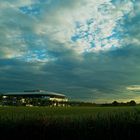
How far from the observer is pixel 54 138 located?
17.7 metres

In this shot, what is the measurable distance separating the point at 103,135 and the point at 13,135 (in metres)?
4.66

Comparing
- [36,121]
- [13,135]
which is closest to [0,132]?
[13,135]

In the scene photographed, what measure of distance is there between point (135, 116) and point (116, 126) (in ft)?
4.20

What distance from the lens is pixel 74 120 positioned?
1808cm

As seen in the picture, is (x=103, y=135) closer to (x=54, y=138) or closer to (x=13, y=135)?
(x=54, y=138)

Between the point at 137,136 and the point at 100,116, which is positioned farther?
the point at 100,116

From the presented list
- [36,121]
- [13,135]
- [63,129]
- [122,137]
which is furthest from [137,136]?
[13,135]

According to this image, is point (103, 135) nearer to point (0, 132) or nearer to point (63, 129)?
point (63, 129)

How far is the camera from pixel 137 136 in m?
17.5

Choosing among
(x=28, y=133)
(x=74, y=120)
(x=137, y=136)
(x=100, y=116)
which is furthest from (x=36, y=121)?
(x=137, y=136)

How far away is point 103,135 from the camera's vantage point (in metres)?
17.5

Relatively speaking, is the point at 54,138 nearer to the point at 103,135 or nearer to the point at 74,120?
the point at 74,120

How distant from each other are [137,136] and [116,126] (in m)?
1.14

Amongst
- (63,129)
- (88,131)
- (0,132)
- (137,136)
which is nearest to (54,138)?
(63,129)
